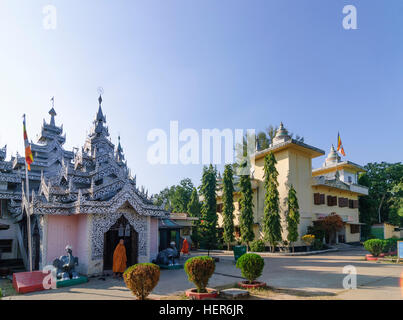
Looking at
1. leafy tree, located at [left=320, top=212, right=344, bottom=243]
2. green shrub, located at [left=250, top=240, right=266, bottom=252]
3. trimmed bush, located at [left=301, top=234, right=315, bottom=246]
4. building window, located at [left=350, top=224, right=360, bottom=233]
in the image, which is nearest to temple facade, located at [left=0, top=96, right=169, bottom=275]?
green shrub, located at [left=250, top=240, right=266, bottom=252]

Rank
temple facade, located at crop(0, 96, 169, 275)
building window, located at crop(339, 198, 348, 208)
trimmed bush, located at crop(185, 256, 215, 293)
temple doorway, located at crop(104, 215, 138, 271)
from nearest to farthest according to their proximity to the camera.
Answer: trimmed bush, located at crop(185, 256, 215, 293)
temple facade, located at crop(0, 96, 169, 275)
temple doorway, located at crop(104, 215, 138, 271)
building window, located at crop(339, 198, 348, 208)

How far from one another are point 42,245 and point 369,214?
1459 inches

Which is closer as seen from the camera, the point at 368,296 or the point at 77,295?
the point at 368,296

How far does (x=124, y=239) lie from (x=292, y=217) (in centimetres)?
1450

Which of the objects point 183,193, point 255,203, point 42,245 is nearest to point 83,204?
point 42,245

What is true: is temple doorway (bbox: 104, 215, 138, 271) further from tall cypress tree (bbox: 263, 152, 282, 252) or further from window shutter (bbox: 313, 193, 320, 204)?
window shutter (bbox: 313, 193, 320, 204)

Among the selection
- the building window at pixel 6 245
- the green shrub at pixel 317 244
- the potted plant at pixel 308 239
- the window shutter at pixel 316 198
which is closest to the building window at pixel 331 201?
the window shutter at pixel 316 198

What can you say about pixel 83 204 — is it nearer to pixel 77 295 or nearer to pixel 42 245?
pixel 42 245

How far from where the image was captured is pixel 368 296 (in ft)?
27.9

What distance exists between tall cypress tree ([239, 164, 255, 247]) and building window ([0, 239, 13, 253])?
16.9 meters

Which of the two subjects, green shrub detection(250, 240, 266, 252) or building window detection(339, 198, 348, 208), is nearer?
green shrub detection(250, 240, 266, 252)

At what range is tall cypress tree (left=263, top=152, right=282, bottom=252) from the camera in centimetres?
2375

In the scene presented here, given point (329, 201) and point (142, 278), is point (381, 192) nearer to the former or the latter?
point (329, 201)

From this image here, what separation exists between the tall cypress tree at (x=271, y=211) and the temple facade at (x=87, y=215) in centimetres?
1155
